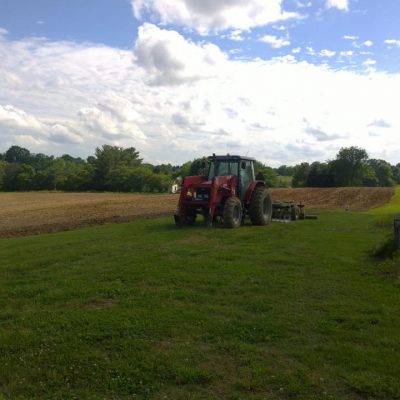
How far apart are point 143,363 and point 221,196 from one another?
488 inches

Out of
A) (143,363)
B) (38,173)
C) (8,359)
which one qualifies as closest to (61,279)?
(8,359)

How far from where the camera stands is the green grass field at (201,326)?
4.89m

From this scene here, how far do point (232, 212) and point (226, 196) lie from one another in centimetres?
102

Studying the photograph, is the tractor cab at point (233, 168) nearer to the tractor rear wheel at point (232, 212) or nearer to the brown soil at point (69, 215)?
the tractor rear wheel at point (232, 212)

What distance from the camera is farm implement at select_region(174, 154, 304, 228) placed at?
17.0 meters

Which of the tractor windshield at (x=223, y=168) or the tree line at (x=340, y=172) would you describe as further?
the tree line at (x=340, y=172)

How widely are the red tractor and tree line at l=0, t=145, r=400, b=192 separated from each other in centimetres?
5430

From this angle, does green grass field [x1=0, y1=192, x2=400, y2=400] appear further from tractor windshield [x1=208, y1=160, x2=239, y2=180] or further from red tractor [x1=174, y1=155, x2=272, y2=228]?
tractor windshield [x1=208, y1=160, x2=239, y2=180]

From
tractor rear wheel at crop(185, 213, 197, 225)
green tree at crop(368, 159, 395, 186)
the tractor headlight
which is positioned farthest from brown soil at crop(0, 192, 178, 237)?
green tree at crop(368, 159, 395, 186)

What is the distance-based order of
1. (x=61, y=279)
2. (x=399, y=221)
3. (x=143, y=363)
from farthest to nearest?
(x=399, y=221), (x=61, y=279), (x=143, y=363)

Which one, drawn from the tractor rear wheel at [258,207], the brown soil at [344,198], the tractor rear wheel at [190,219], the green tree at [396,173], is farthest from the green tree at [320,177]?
the tractor rear wheel at [190,219]

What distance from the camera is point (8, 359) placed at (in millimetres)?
5523

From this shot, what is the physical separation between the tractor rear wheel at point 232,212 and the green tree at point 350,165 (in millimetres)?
75477

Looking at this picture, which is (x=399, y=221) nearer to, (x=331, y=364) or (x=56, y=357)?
(x=331, y=364)
